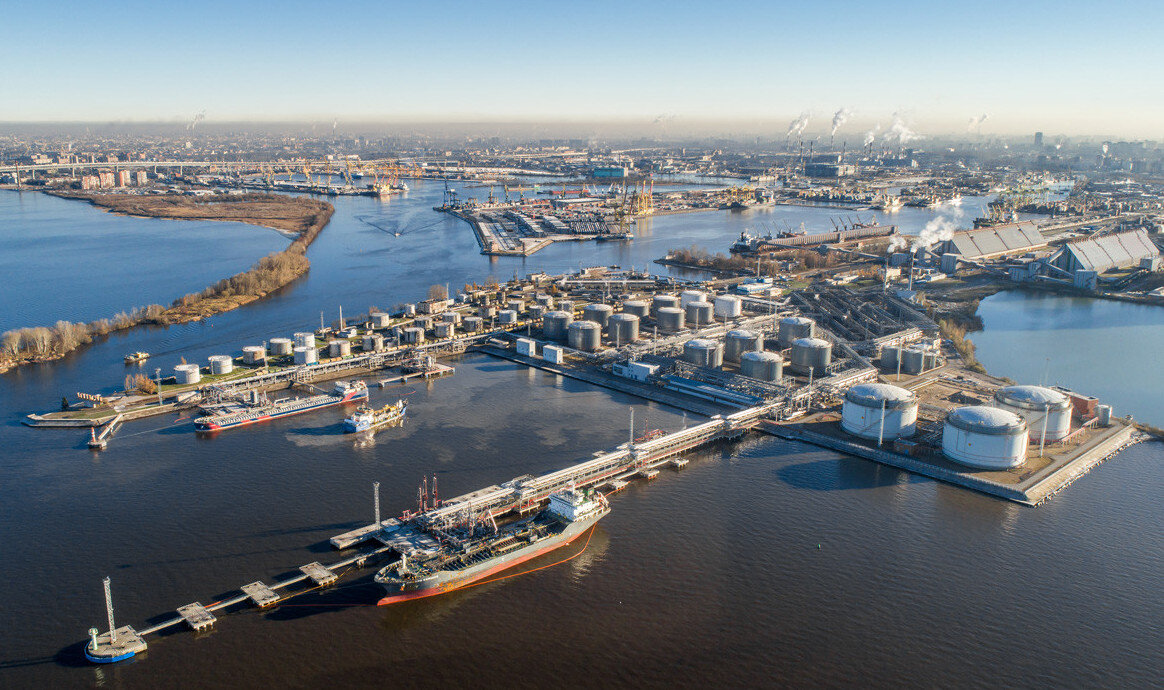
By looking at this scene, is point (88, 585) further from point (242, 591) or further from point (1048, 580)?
point (1048, 580)

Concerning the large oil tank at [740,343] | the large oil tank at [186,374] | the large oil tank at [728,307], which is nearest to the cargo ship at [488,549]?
the large oil tank at [740,343]

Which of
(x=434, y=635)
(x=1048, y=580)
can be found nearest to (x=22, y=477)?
(x=434, y=635)

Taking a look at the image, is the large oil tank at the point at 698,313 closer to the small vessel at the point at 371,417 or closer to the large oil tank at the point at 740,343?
the large oil tank at the point at 740,343

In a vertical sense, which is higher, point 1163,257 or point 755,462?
point 1163,257

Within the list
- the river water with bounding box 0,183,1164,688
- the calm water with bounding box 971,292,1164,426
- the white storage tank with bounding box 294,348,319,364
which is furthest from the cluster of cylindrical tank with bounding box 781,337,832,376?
the white storage tank with bounding box 294,348,319,364

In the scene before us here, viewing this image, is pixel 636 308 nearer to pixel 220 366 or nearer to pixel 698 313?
pixel 698 313

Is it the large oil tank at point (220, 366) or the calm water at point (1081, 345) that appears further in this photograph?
the calm water at point (1081, 345)

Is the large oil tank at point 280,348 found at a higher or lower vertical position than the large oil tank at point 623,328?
lower
